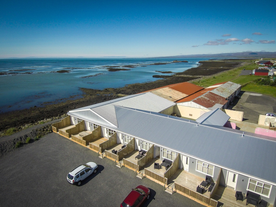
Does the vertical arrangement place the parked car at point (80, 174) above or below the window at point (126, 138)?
below

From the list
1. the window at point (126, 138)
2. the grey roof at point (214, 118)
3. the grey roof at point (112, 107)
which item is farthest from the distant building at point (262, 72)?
the window at point (126, 138)

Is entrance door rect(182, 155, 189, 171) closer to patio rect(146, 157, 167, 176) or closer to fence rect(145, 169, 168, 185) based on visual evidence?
patio rect(146, 157, 167, 176)

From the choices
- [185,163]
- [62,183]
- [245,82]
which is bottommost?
[62,183]

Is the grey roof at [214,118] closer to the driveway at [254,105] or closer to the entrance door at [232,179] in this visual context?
the entrance door at [232,179]

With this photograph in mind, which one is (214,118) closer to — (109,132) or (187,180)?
(187,180)

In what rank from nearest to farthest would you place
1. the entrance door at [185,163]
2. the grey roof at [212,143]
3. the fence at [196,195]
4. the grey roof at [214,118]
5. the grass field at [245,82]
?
the fence at [196,195] < the grey roof at [212,143] < the entrance door at [185,163] < the grey roof at [214,118] < the grass field at [245,82]

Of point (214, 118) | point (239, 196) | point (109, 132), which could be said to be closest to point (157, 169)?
point (239, 196)

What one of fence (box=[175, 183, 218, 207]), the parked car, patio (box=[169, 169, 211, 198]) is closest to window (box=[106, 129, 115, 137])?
the parked car
